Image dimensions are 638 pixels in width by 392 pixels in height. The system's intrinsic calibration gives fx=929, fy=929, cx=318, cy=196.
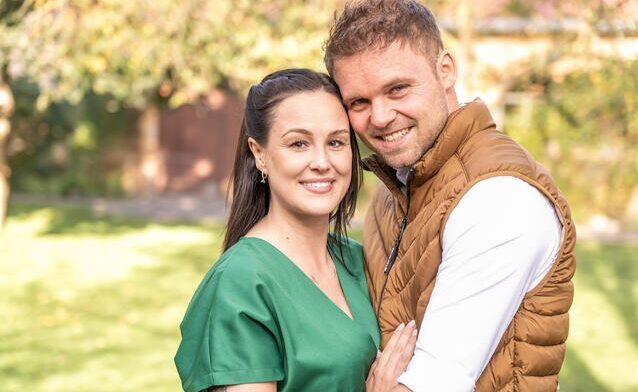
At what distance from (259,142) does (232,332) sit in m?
0.67

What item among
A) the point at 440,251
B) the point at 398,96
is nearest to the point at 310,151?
the point at 398,96

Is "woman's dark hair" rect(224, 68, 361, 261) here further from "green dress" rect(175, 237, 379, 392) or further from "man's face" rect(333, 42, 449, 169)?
"green dress" rect(175, 237, 379, 392)

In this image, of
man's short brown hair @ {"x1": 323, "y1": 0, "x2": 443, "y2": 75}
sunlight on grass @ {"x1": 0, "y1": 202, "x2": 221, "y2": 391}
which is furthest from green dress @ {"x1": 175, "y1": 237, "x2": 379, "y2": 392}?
sunlight on grass @ {"x1": 0, "y1": 202, "x2": 221, "y2": 391}

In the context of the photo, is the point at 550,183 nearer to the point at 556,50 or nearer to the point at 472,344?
the point at 472,344

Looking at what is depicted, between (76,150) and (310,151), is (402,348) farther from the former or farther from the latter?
(76,150)

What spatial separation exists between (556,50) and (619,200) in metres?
5.95

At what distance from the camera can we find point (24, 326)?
8.92 m

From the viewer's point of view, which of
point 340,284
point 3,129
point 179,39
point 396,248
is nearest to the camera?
point 396,248

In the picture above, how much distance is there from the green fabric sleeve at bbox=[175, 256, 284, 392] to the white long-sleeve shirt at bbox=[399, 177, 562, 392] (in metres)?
0.41

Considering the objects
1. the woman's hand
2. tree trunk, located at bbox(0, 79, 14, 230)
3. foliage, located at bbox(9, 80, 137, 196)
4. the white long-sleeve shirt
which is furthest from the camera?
foliage, located at bbox(9, 80, 137, 196)

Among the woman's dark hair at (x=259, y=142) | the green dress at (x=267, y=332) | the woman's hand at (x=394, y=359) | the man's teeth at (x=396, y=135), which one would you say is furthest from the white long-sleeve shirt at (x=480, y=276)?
the woman's dark hair at (x=259, y=142)

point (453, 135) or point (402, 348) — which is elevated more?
point (453, 135)

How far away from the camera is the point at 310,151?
2820mm

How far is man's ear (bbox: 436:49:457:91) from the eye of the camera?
2793mm
